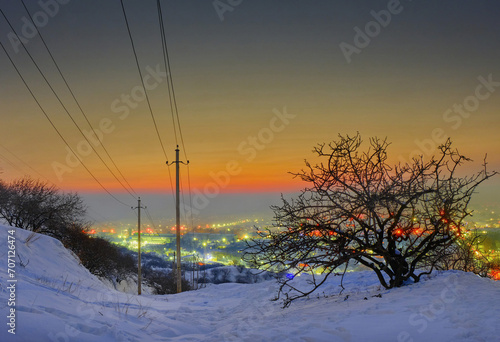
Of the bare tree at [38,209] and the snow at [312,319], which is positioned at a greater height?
the bare tree at [38,209]

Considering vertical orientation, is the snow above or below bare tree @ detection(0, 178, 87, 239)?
below

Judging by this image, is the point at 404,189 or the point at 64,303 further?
the point at 404,189

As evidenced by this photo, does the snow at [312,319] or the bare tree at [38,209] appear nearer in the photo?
the snow at [312,319]

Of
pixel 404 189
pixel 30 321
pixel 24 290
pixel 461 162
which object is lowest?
pixel 30 321

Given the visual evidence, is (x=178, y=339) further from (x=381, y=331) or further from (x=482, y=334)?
(x=482, y=334)

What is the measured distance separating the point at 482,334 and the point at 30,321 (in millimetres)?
6546

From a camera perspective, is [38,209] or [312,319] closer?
[312,319]

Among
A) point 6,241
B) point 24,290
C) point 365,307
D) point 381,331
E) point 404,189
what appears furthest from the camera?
point 6,241

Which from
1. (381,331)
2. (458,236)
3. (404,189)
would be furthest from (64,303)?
(458,236)

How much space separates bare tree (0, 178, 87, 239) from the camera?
2712 centimetres

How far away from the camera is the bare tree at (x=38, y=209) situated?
27125 mm

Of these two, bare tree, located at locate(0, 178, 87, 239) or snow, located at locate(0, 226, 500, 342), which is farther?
bare tree, located at locate(0, 178, 87, 239)

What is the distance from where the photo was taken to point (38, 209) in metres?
28.2

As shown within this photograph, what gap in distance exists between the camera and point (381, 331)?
17.4 ft
